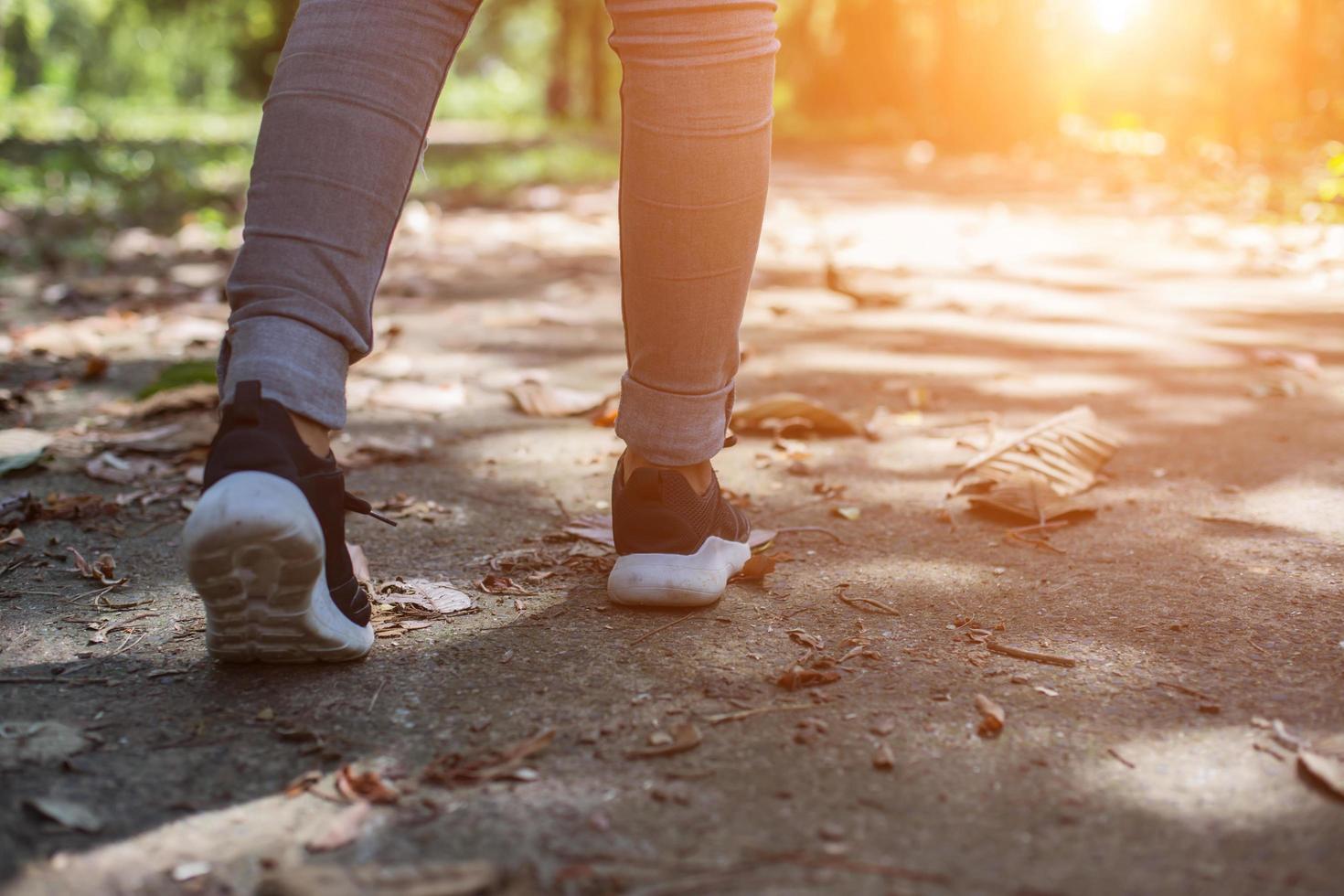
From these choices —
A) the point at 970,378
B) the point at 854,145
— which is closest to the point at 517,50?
the point at 854,145

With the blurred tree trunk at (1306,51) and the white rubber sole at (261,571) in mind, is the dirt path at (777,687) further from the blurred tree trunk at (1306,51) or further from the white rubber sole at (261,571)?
the blurred tree trunk at (1306,51)

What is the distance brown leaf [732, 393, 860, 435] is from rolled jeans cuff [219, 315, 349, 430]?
1406mm

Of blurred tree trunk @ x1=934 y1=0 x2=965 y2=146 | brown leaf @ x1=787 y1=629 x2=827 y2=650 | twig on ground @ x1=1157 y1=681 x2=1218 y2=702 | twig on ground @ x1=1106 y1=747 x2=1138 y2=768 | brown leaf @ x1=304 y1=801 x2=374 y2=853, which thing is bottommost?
brown leaf @ x1=787 y1=629 x2=827 y2=650

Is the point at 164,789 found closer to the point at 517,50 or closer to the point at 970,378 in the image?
the point at 970,378

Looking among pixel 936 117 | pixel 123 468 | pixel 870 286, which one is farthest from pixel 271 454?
pixel 936 117

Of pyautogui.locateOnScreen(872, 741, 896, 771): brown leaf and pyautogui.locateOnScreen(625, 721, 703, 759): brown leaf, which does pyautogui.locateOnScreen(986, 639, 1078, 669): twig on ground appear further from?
pyautogui.locateOnScreen(625, 721, 703, 759): brown leaf

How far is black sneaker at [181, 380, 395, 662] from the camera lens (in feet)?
4.23

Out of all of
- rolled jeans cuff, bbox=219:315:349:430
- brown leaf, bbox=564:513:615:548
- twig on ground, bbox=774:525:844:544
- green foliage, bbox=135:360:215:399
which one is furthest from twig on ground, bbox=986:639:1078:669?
green foliage, bbox=135:360:215:399

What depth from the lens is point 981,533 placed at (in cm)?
205

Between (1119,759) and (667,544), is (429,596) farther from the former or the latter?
(1119,759)

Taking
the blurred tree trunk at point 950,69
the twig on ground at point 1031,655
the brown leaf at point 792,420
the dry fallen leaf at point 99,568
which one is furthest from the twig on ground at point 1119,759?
the blurred tree trunk at point 950,69

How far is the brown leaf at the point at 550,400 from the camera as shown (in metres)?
2.92

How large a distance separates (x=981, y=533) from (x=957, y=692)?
2.16 ft

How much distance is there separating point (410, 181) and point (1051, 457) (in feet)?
4.29
